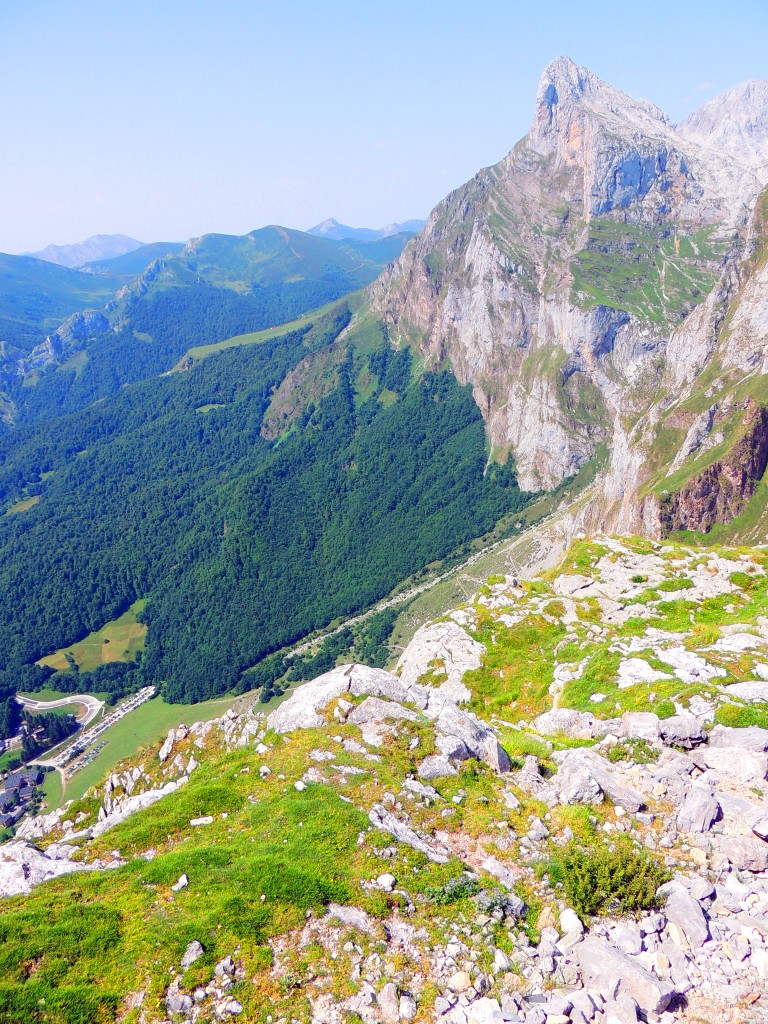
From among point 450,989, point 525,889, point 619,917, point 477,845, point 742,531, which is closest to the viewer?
point 450,989

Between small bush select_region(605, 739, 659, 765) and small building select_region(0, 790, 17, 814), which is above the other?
small bush select_region(605, 739, 659, 765)

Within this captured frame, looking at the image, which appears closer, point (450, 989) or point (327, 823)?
point (450, 989)

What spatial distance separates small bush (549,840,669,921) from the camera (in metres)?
17.1

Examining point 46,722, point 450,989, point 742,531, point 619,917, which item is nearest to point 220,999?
point 450,989

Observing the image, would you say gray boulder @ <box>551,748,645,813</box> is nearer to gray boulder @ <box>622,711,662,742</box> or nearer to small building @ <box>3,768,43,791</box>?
gray boulder @ <box>622,711,662,742</box>

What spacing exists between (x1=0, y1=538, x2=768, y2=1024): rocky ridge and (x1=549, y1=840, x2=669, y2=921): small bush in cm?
29

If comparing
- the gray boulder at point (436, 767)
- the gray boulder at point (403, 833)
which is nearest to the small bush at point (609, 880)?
the gray boulder at point (403, 833)

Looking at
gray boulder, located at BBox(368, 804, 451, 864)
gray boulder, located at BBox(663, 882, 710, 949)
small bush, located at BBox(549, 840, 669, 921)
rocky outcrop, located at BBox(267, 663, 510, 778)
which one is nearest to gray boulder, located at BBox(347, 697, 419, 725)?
rocky outcrop, located at BBox(267, 663, 510, 778)

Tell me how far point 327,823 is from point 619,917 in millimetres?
9915

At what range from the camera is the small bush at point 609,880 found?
1709 centimetres

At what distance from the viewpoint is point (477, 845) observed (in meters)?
20.7

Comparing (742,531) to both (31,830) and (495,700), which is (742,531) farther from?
(31,830)

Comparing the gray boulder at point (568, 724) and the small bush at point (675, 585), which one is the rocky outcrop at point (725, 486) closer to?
the small bush at point (675, 585)

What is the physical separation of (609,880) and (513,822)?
4.64 metres
